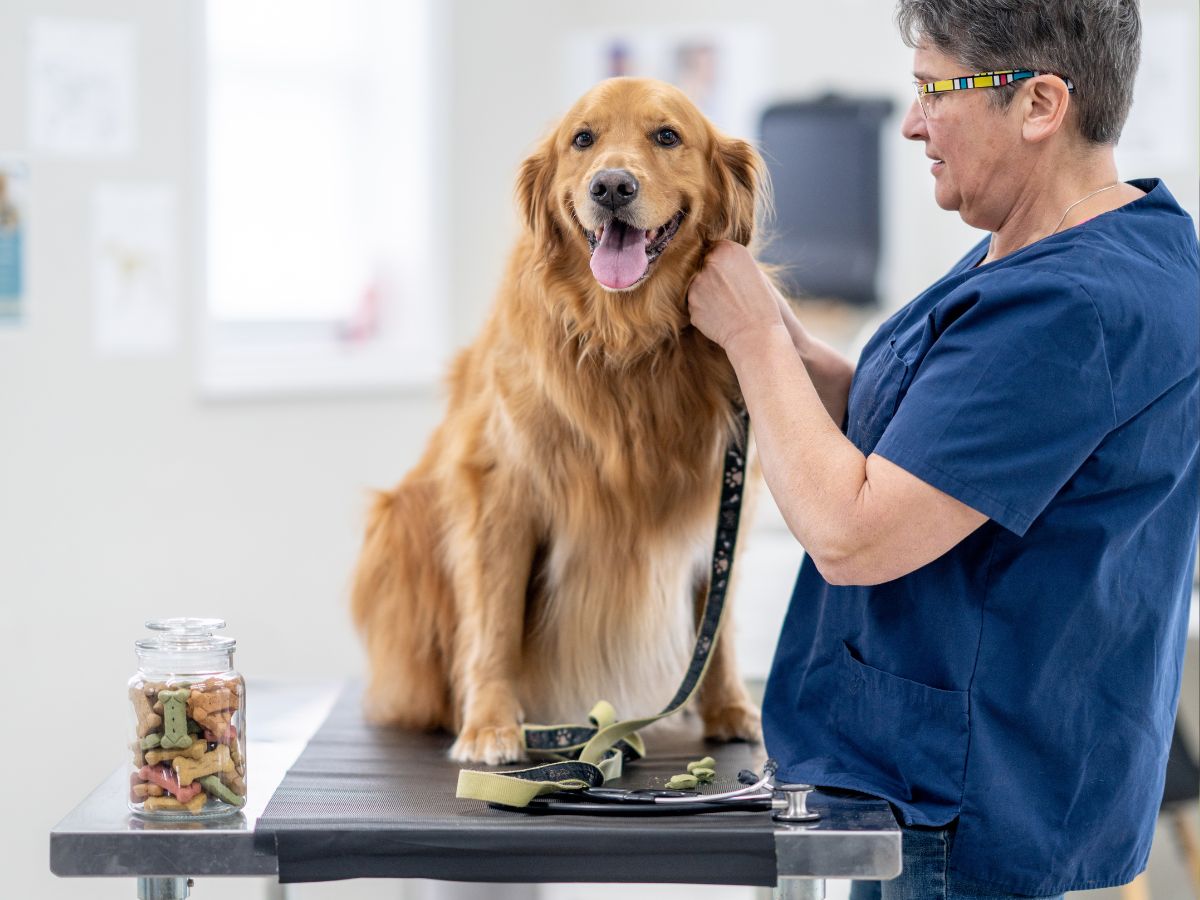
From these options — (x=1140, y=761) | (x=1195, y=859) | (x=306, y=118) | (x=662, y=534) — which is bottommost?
(x=1195, y=859)

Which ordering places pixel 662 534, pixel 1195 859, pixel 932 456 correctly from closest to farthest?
pixel 932 456 < pixel 662 534 < pixel 1195 859

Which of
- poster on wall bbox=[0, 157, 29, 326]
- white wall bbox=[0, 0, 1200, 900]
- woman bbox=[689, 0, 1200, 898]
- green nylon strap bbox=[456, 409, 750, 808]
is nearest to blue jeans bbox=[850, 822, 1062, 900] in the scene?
woman bbox=[689, 0, 1200, 898]

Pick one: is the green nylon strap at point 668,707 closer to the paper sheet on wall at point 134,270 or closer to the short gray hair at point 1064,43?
the short gray hair at point 1064,43

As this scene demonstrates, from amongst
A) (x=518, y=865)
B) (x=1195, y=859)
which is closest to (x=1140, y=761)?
(x=518, y=865)

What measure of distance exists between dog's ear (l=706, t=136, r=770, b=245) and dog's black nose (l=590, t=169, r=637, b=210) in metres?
0.15

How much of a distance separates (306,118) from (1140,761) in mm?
3700

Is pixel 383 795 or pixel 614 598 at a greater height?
pixel 614 598

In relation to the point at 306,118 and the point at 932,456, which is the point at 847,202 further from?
the point at 932,456

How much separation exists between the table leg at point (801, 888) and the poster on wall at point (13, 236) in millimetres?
2721

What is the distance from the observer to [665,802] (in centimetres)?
125

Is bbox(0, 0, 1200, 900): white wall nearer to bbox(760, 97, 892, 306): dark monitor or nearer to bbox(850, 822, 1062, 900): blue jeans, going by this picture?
bbox(760, 97, 892, 306): dark monitor

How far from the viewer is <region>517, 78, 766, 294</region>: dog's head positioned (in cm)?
150

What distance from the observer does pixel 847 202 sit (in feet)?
13.9

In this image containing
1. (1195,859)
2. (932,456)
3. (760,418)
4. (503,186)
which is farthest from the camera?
(503,186)
